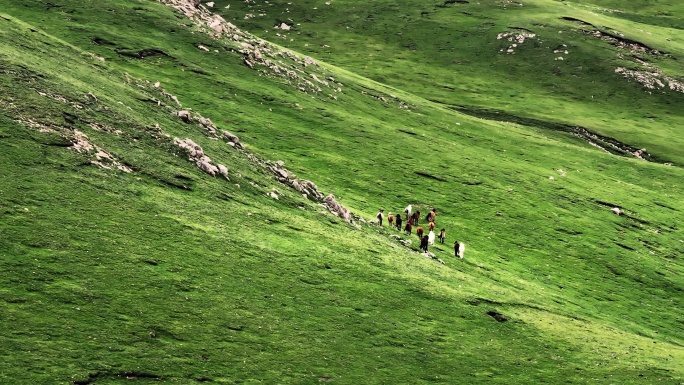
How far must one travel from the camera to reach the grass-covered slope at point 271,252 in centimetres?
3116

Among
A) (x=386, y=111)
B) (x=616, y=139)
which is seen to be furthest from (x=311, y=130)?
(x=616, y=139)

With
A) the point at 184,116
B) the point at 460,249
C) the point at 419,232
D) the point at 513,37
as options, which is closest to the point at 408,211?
the point at 419,232

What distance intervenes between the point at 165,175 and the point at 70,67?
19.4 metres

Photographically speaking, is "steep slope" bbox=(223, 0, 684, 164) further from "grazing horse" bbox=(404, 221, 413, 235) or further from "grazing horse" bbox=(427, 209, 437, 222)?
"grazing horse" bbox=(404, 221, 413, 235)

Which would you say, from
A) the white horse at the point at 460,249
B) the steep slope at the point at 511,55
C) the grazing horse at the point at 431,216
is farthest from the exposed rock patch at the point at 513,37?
the white horse at the point at 460,249

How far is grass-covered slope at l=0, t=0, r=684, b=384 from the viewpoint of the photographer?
3116 centimetres

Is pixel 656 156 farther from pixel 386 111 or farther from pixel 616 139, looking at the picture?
pixel 386 111

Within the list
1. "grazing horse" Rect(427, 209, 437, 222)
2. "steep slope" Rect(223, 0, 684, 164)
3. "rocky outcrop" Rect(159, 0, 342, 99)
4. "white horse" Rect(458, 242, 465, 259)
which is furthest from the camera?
"steep slope" Rect(223, 0, 684, 164)

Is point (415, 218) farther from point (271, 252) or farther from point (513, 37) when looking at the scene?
point (513, 37)

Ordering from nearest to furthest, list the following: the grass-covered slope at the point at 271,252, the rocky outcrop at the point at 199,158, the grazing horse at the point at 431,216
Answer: the grass-covered slope at the point at 271,252 < the rocky outcrop at the point at 199,158 < the grazing horse at the point at 431,216

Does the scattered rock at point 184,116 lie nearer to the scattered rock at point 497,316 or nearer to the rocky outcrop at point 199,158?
the rocky outcrop at point 199,158

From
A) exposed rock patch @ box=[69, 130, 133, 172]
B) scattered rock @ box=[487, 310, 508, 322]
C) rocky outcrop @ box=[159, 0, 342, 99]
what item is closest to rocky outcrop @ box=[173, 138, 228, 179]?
exposed rock patch @ box=[69, 130, 133, 172]

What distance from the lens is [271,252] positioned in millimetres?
41781

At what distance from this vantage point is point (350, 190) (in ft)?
223
